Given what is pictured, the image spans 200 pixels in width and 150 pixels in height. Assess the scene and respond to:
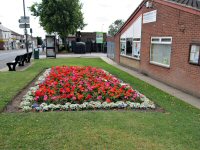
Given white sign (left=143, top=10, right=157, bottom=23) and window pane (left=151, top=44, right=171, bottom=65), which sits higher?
white sign (left=143, top=10, right=157, bottom=23)

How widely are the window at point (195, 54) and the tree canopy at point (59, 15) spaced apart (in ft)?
86.6

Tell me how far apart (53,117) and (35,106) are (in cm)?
96

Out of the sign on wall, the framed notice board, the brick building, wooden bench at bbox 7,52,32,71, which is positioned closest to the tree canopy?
the sign on wall

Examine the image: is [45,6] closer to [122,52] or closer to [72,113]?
[122,52]

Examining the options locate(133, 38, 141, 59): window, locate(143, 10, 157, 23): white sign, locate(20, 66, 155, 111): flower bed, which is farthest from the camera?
locate(133, 38, 141, 59): window

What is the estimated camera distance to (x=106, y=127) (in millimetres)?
4445

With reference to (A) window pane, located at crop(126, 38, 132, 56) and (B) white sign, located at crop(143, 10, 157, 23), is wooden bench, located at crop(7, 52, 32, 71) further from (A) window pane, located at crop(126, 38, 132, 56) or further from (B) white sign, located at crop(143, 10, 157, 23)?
(B) white sign, located at crop(143, 10, 157, 23)

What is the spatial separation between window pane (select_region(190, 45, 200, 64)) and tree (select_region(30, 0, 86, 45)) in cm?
2639

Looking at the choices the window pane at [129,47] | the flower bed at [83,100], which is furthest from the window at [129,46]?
the flower bed at [83,100]

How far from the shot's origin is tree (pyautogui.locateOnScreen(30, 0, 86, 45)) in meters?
31.5

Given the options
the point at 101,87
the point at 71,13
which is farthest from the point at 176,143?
the point at 71,13

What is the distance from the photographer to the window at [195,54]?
7.34 metres

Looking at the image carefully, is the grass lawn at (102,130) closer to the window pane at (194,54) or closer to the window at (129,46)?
the window pane at (194,54)

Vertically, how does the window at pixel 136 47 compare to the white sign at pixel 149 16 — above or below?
below
